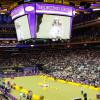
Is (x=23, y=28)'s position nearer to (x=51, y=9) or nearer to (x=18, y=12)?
(x=18, y=12)

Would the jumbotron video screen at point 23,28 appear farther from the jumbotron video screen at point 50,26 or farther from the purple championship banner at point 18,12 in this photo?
the jumbotron video screen at point 50,26

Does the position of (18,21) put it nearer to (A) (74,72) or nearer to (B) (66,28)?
(B) (66,28)

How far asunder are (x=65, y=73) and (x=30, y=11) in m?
37.0

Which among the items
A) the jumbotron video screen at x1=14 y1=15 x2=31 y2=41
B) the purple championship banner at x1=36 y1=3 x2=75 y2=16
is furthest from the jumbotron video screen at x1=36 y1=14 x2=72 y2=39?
the jumbotron video screen at x1=14 y1=15 x2=31 y2=41

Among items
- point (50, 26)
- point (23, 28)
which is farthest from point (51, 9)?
point (23, 28)

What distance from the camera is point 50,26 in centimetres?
1338

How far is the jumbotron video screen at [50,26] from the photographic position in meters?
13.2

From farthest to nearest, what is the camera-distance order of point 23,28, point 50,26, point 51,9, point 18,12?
1. point 23,28
2. point 18,12
3. point 50,26
4. point 51,9

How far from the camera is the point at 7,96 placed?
31.0m

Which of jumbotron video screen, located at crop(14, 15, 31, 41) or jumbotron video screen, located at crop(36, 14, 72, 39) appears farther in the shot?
jumbotron video screen, located at crop(14, 15, 31, 41)

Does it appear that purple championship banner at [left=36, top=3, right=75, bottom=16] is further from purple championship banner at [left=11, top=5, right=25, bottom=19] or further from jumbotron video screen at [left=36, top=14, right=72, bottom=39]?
purple championship banner at [left=11, top=5, right=25, bottom=19]

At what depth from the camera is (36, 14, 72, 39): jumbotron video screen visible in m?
13.2

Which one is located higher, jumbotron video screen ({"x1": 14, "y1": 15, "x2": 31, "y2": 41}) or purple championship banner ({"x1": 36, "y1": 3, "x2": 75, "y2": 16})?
purple championship banner ({"x1": 36, "y1": 3, "x2": 75, "y2": 16})

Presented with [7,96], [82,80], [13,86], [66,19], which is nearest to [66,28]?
[66,19]
